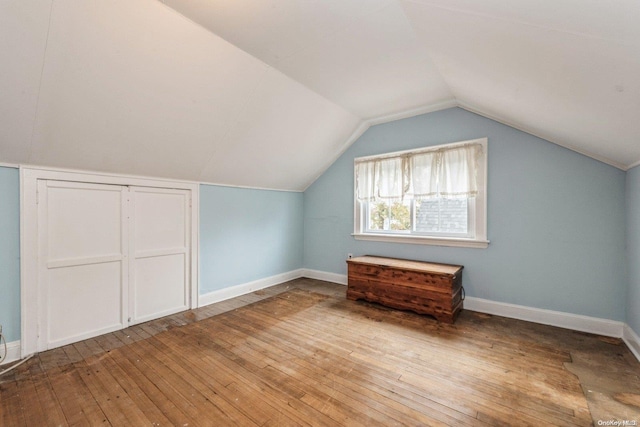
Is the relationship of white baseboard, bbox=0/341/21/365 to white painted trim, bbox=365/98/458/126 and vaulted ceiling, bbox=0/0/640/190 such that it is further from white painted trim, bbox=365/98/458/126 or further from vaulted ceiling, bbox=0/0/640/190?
white painted trim, bbox=365/98/458/126

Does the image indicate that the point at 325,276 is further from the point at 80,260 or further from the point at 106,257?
the point at 80,260

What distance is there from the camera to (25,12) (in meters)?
1.60

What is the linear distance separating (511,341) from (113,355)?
3.79 m

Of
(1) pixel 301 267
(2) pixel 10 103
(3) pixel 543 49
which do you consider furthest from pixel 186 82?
(1) pixel 301 267

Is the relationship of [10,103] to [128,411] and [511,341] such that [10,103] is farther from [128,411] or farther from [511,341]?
[511,341]

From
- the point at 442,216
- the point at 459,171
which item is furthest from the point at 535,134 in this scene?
the point at 442,216

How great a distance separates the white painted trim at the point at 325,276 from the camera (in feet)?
15.5

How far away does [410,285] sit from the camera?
11.0 ft

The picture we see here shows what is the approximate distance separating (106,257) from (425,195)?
13.1 feet

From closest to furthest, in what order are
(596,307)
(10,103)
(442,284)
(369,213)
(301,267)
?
(10,103)
(596,307)
(442,284)
(369,213)
(301,267)

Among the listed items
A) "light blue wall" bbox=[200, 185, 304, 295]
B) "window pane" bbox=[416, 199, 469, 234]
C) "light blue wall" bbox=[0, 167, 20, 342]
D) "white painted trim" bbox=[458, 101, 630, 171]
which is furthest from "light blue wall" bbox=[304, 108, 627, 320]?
"light blue wall" bbox=[0, 167, 20, 342]

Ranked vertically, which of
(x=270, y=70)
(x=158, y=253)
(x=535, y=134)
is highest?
(x=270, y=70)

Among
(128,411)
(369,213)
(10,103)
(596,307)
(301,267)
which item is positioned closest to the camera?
(128,411)

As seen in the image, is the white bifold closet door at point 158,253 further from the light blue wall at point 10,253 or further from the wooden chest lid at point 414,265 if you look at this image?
the wooden chest lid at point 414,265
